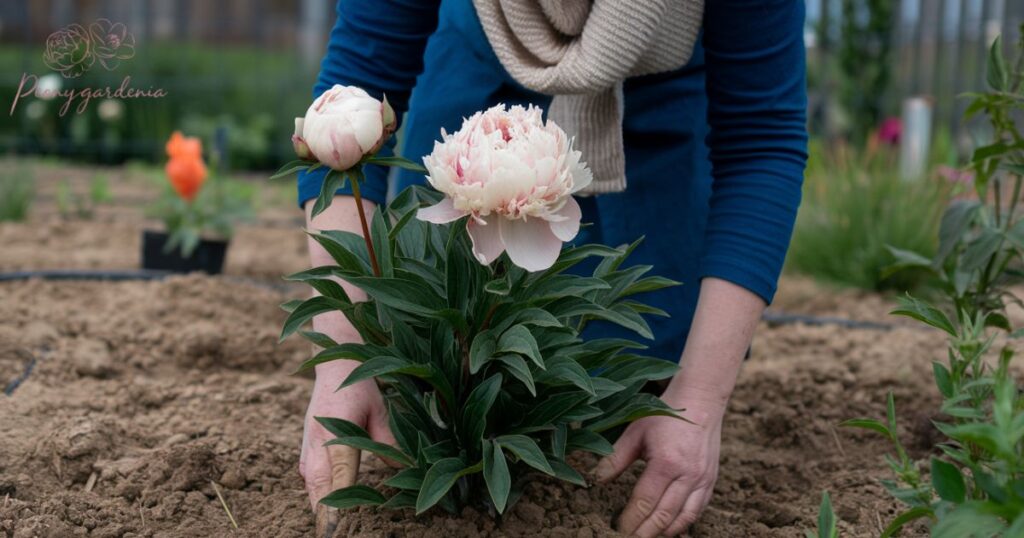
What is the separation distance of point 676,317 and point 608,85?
68 centimetres

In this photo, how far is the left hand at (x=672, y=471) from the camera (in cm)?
150

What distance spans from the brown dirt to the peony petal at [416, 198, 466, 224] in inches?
17.7

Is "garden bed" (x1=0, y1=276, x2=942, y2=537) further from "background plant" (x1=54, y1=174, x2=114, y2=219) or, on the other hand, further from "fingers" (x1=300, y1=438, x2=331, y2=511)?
"background plant" (x1=54, y1=174, x2=114, y2=219)

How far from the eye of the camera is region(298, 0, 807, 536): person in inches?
59.6

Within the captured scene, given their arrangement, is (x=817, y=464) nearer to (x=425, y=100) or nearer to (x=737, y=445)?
(x=737, y=445)

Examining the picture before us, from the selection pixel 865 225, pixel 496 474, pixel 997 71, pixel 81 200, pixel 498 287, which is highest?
pixel 997 71

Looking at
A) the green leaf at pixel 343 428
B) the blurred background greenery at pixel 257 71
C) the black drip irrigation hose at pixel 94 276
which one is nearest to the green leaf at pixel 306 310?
the green leaf at pixel 343 428

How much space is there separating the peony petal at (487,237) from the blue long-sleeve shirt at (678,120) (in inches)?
20.7

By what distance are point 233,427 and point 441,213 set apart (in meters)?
0.90

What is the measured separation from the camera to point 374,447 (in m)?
1.37

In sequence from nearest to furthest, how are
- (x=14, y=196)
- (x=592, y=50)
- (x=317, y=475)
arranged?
(x=317, y=475) → (x=592, y=50) → (x=14, y=196)

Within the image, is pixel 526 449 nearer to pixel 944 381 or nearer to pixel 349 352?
pixel 349 352

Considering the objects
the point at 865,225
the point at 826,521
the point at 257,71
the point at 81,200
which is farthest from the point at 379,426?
the point at 257,71

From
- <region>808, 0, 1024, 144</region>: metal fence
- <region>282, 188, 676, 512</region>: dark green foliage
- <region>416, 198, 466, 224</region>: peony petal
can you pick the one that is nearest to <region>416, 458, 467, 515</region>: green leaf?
<region>282, 188, 676, 512</region>: dark green foliage
